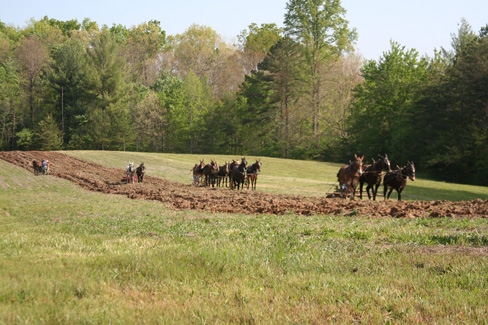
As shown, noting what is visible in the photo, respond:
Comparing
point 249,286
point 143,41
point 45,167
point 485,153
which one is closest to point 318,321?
point 249,286

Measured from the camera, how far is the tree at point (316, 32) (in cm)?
6338

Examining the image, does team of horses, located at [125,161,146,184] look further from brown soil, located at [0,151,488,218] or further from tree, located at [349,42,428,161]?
tree, located at [349,42,428,161]

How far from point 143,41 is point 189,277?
92.9m

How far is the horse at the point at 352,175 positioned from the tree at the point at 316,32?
45.9m

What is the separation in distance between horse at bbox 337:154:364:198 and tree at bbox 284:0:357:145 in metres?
45.9

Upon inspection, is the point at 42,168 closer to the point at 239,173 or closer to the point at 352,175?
the point at 239,173

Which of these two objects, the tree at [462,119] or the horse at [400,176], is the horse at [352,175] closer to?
the horse at [400,176]

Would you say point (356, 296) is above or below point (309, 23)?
below

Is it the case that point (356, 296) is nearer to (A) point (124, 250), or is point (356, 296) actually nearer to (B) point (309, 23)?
(A) point (124, 250)

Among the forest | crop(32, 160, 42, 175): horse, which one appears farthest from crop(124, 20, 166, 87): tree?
crop(32, 160, 42, 175): horse

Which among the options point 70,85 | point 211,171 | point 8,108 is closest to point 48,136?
point 8,108

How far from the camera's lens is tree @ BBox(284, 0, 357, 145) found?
208 feet

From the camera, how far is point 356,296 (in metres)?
4.46

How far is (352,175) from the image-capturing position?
19531 mm
